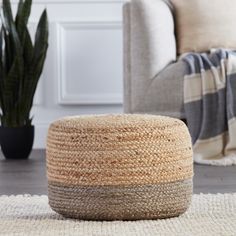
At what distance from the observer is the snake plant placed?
315 cm

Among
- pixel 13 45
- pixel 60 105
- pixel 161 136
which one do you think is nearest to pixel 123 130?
pixel 161 136

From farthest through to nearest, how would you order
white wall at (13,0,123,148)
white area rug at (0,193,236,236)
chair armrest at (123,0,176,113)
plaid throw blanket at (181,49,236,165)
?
white wall at (13,0,123,148)
chair armrest at (123,0,176,113)
plaid throw blanket at (181,49,236,165)
white area rug at (0,193,236,236)

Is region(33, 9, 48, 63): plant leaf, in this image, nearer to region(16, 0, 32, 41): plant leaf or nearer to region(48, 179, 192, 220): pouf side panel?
region(16, 0, 32, 41): plant leaf

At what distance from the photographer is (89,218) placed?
5.43ft

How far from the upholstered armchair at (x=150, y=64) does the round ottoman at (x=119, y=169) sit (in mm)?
1339

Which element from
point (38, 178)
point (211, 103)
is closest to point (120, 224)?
point (38, 178)

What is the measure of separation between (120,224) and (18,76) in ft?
5.41

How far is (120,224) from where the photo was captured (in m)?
1.61

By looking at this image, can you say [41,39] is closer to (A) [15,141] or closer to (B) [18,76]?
(B) [18,76]

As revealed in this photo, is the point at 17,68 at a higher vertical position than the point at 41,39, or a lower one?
lower

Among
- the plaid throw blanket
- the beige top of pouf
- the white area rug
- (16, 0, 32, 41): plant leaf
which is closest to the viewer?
the white area rug

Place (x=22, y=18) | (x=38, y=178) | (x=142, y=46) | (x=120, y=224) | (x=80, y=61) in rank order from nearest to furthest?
(x=120, y=224)
(x=38, y=178)
(x=142, y=46)
(x=22, y=18)
(x=80, y=61)

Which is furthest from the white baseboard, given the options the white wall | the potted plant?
the potted plant

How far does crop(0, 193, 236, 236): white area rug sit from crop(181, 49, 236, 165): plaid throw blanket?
1045 millimetres
